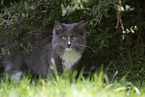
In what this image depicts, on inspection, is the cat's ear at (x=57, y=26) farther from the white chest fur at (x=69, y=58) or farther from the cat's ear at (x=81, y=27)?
the white chest fur at (x=69, y=58)

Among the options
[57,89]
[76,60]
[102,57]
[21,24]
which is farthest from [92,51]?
[57,89]

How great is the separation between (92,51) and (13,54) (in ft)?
5.69

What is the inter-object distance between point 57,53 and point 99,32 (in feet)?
3.86

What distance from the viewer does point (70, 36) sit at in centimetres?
358

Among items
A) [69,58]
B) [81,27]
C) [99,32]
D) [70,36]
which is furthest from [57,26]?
[99,32]

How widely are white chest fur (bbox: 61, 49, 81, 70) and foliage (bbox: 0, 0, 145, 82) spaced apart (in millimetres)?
371

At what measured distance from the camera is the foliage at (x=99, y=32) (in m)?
3.72

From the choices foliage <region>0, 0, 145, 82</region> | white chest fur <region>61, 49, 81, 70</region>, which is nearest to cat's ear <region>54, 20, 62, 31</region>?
foliage <region>0, 0, 145, 82</region>

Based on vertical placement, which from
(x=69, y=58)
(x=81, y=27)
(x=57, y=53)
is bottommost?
(x=69, y=58)

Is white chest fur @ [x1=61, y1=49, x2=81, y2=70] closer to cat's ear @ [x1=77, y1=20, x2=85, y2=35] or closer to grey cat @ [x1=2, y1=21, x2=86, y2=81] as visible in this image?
grey cat @ [x1=2, y1=21, x2=86, y2=81]

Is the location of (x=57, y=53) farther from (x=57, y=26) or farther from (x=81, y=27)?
(x=81, y=27)

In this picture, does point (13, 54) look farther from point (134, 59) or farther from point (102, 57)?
point (134, 59)

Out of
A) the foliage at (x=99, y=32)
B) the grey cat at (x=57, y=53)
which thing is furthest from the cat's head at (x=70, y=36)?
the foliage at (x=99, y=32)

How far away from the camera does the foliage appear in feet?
12.2
